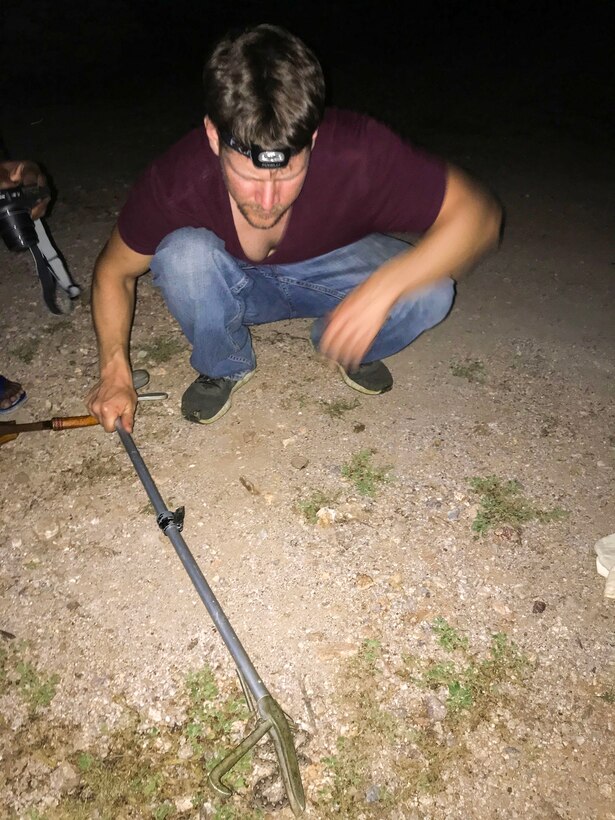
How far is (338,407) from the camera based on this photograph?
2312 mm

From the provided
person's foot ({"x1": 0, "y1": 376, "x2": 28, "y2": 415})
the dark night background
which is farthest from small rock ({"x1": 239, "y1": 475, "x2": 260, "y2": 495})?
the dark night background

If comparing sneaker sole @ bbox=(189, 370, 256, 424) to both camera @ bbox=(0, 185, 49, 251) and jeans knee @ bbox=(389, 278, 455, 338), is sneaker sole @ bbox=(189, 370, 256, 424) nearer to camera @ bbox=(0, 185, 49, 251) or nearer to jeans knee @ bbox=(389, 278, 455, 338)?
jeans knee @ bbox=(389, 278, 455, 338)

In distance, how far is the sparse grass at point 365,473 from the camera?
6.60 feet

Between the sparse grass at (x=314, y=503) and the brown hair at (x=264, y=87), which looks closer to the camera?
the brown hair at (x=264, y=87)

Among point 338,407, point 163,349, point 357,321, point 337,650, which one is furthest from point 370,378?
point 337,650

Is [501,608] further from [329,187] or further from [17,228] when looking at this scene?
[17,228]

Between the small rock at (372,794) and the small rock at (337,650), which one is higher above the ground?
the small rock at (337,650)

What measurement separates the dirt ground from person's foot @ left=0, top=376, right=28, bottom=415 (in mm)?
64

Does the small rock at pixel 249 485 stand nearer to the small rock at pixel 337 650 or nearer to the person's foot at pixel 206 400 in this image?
the person's foot at pixel 206 400

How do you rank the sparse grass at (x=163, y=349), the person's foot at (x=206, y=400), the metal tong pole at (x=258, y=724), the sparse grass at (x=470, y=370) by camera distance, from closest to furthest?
the metal tong pole at (x=258, y=724) < the person's foot at (x=206, y=400) < the sparse grass at (x=470, y=370) < the sparse grass at (x=163, y=349)

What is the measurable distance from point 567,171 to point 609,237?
111cm

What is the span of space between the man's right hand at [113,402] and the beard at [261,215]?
65cm

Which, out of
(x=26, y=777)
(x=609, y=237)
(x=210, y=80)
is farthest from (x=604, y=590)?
(x=609, y=237)

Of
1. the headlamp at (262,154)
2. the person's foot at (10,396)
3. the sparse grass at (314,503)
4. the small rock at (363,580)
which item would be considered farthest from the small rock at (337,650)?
the person's foot at (10,396)
